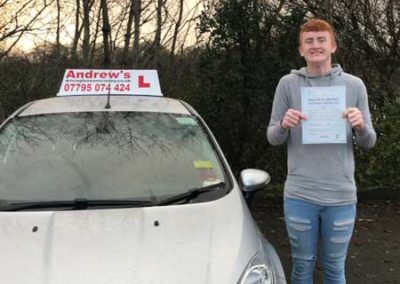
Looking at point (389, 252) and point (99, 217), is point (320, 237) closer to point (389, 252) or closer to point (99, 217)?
point (99, 217)

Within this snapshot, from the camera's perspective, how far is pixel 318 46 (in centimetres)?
309

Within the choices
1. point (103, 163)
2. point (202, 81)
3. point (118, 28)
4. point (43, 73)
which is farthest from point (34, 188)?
point (118, 28)

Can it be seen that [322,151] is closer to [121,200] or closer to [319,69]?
[319,69]

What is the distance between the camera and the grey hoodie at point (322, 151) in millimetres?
3123

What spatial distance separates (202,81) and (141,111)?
2.78m

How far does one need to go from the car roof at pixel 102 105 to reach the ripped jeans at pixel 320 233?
1.23m

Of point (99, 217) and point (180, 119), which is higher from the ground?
point (180, 119)

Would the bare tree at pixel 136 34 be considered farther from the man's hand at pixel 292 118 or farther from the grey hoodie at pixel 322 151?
the man's hand at pixel 292 118

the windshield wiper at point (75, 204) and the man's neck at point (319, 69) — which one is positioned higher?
the man's neck at point (319, 69)

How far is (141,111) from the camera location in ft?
12.9

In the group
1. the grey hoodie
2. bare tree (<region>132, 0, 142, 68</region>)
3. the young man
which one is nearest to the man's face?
the young man

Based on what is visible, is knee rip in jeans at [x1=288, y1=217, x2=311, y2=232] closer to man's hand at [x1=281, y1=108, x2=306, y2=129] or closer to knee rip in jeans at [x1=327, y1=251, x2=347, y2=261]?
knee rip in jeans at [x1=327, y1=251, x2=347, y2=261]

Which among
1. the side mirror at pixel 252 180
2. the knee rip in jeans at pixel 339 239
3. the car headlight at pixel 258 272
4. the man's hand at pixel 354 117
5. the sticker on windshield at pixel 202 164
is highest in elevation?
the man's hand at pixel 354 117

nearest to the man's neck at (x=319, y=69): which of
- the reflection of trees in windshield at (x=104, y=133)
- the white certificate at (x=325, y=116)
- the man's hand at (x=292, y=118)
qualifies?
the white certificate at (x=325, y=116)
